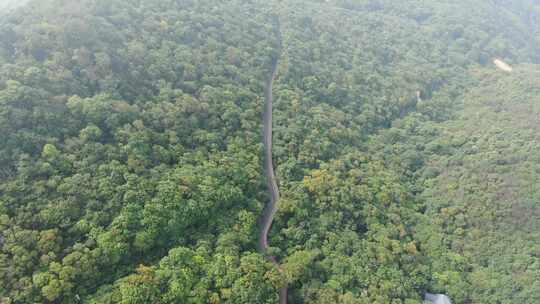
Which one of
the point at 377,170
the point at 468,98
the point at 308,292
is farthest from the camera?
the point at 468,98

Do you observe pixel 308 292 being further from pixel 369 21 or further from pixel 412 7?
pixel 412 7

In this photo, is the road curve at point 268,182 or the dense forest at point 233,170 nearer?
the dense forest at point 233,170

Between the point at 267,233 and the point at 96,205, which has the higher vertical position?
the point at 96,205

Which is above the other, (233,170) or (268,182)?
(233,170)

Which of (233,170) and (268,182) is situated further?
(268,182)

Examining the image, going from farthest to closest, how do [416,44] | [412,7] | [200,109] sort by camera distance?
[412,7], [416,44], [200,109]

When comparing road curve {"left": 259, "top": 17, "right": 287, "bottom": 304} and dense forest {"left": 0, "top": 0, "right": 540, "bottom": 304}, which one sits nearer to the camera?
dense forest {"left": 0, "top": 0, "right": 540, "bottom": 304}

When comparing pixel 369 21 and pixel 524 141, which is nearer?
pixel 524 141

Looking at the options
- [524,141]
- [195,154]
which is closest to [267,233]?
[195,154]
